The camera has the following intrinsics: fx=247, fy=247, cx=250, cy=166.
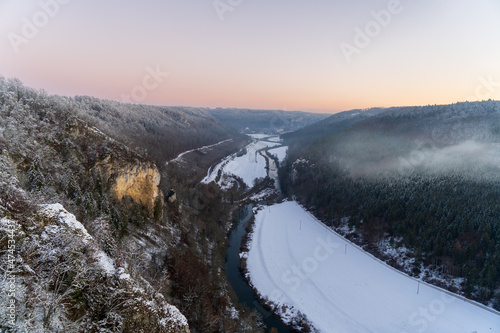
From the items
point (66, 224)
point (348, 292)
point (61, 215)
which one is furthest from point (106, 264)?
point (348, 292)

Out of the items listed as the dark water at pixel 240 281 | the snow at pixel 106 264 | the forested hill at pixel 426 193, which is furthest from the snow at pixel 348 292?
the snow at pixel 106 264

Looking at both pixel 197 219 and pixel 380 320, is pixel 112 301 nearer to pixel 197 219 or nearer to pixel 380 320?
pixel 380 320

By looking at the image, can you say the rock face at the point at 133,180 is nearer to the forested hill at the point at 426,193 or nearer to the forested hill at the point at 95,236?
the forested hill at the point at 95,236

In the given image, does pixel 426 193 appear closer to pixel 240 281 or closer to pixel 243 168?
pixel 240 281

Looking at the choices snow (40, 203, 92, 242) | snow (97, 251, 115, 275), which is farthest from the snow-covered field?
snow (97, 251, 115, 275)

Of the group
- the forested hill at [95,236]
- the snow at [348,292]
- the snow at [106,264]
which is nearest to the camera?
the forested hill at [95,236]

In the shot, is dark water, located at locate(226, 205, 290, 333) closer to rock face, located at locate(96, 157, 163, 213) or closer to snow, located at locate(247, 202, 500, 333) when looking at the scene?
snow, located at locate(247, 202, 500, 333)

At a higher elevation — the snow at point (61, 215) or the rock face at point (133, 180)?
the snow at point (61, 215)
